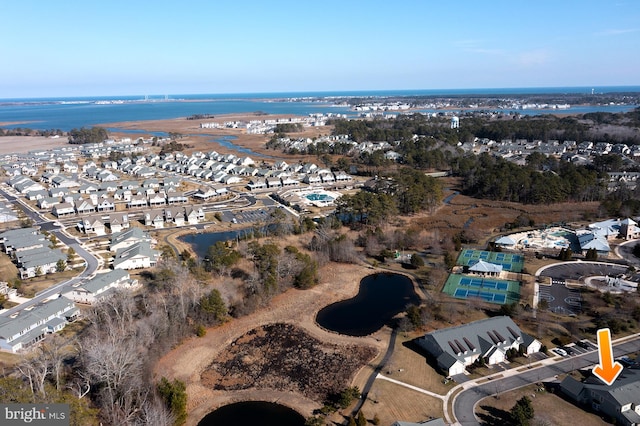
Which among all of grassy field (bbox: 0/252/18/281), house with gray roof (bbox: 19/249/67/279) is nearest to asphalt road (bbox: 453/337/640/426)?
house with gray roof (bbox: 19/249/67/279)

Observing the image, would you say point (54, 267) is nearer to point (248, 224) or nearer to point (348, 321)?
point (248, 224)

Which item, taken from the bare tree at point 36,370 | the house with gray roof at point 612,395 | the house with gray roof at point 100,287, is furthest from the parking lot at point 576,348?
the house with gray roof at point 100,287

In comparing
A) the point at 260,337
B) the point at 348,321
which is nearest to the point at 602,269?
the point at 348,321

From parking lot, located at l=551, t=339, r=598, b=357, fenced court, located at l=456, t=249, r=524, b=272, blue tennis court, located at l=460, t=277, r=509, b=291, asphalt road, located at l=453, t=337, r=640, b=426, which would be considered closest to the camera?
asphalt road, located at l=453, t=337, r=640, b=426

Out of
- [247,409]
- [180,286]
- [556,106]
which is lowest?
[247,409]

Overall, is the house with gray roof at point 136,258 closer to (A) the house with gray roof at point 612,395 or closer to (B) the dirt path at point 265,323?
(B) the dirt path at point 265,323

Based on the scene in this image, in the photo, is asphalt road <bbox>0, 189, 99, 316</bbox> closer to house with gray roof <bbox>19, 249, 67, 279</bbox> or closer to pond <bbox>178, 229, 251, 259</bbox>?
house with gray roof <bbox>19, 249, 67, 279</bbox>

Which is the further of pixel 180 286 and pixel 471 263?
pixel 471 263
